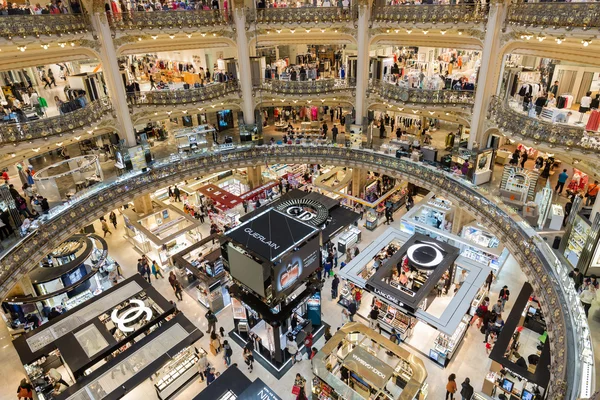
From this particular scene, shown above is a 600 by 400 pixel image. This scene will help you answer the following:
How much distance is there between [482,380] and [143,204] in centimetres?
2225

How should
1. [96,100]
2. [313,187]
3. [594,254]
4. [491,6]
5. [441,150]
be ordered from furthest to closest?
[313,187] → [441,150] → [96,100] → [491,6] → [594,254]

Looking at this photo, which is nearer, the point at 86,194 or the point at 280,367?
the point at 280,367

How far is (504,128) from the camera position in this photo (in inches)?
752

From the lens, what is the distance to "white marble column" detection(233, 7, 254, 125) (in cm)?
2452

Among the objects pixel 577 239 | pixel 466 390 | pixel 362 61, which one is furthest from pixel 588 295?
pixel 362 61

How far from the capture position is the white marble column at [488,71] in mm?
19281

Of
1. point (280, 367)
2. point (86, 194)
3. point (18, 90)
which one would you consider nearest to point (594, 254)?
point (280, 367)

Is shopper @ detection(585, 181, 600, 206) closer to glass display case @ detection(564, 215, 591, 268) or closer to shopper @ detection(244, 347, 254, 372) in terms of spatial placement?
glass display case @ detection(564, 215, 591, 268)

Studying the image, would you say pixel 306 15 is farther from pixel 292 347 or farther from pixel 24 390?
pixel 24 390

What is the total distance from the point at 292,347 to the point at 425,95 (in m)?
16.2

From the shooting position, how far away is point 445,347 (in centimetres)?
1655

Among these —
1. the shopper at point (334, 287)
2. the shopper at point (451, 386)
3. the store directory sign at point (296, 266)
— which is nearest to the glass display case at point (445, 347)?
the shopper at point (451, 386)

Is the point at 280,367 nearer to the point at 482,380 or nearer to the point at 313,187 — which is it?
the point at 482,380

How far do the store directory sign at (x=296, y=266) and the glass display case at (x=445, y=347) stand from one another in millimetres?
6389
